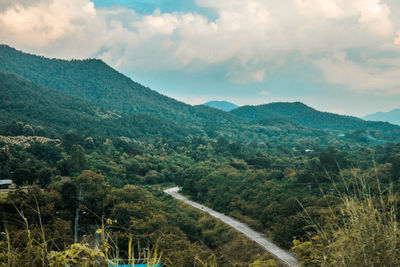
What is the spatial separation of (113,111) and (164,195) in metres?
87.4

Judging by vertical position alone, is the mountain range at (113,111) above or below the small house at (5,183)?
above

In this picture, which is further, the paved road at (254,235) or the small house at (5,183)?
the small house at (5,183)

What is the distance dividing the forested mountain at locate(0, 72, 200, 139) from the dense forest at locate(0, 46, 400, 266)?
49cm

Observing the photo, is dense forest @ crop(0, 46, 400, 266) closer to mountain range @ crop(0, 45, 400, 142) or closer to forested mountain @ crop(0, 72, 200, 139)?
forested mountain @ crop(0, 72, 200, 139)

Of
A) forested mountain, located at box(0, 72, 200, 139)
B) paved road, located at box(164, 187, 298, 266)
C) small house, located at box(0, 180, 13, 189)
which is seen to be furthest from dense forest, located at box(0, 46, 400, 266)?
small house, located at box(0, 180, 13, 189)

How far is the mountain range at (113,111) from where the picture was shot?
8812 cm

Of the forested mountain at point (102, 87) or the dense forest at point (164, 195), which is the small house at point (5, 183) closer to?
the dense forest at point (164, 195)

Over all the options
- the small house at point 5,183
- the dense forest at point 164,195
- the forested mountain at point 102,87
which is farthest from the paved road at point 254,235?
the forested mountain at point 102,87

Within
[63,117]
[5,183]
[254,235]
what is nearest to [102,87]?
[63,117]

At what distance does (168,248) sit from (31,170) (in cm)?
2121

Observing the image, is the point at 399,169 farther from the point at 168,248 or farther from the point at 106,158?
the point at 106,158

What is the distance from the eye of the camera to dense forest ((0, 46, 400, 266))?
2.67 meters

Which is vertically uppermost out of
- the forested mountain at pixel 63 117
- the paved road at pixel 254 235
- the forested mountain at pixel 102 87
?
the forested mountain at pixel 102 87

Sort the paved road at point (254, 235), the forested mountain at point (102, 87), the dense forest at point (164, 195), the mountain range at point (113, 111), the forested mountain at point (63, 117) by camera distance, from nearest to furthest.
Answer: the dense forest at point (164, 195)
the paved road at point (254, 235)
the forested mountain at point (63, 117)
the mountain range at point (113, 111)
the forested mountain at point (102, 87)
